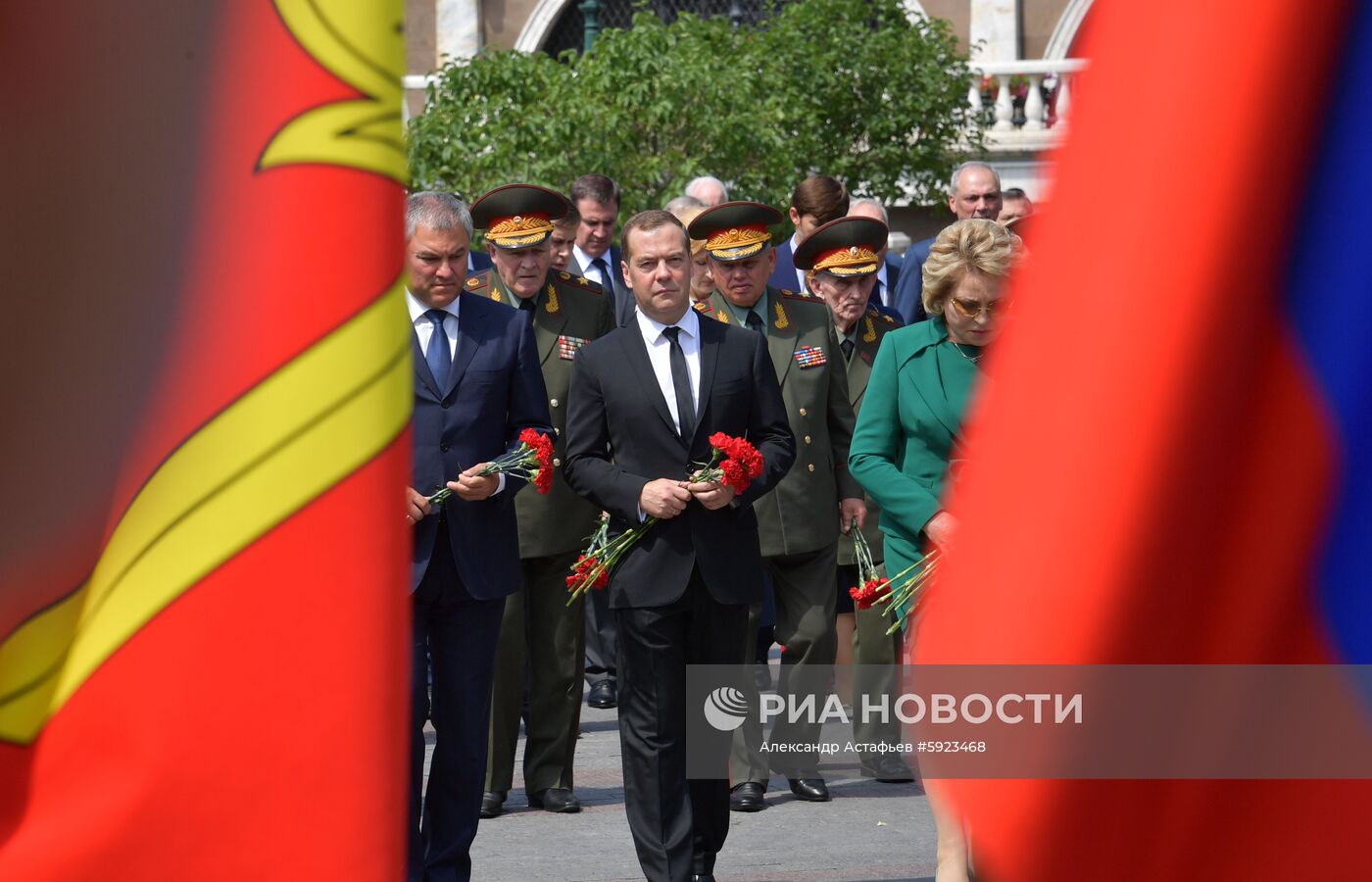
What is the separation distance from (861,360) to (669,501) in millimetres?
2633

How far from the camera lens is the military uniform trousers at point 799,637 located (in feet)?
26.9

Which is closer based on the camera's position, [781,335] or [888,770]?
[781,335]

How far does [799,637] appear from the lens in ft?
27.2

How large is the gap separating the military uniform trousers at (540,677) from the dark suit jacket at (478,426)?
1.47 metres

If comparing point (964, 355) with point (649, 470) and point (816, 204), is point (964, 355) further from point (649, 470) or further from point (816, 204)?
point (816, 204)

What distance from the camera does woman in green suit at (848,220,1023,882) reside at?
6.16 metres

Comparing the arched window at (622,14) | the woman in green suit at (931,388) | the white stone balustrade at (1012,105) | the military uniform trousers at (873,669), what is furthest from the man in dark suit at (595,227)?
the arched window at (622,14)

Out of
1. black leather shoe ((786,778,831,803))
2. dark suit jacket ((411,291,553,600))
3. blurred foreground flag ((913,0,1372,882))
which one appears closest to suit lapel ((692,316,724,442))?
dark suit jacket ((411,291,553,600))

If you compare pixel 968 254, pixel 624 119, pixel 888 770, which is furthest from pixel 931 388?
pixel 624 119

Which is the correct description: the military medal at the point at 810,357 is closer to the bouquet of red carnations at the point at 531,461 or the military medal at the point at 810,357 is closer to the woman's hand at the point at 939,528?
the bouquet of red carnations at the point at 531,461

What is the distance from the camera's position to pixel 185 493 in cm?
254

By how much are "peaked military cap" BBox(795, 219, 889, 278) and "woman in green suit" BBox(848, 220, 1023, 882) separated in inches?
90.6

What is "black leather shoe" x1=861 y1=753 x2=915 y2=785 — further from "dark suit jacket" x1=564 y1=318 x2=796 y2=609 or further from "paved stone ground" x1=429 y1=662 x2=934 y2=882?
"dark suit jacket" x1=564 y1=318 x2=796 y2=609

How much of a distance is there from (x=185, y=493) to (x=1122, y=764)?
115cm
